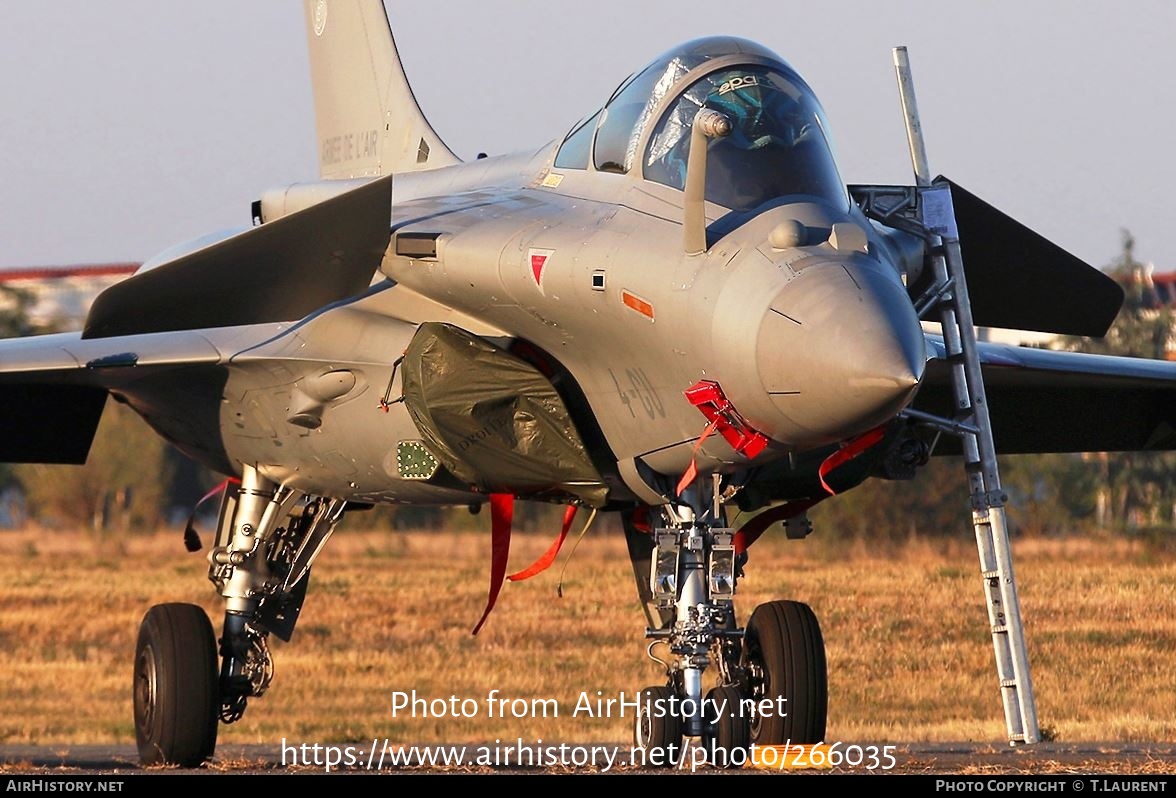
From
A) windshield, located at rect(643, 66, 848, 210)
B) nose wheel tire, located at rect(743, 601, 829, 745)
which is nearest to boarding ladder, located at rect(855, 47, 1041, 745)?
nose wheel tire, located at rect(743, 601, 829, 745)

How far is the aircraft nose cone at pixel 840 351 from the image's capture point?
23.7ft

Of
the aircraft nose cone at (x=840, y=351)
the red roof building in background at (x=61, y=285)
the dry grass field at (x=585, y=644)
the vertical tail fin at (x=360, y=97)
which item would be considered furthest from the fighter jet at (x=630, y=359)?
the red roof building in background at (x=61, y=285)

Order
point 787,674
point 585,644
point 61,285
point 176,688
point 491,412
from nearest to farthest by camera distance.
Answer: point 491,412, point 787,674, point 176,688, point 585,644, point 61,285

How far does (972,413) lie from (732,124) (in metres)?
2.37

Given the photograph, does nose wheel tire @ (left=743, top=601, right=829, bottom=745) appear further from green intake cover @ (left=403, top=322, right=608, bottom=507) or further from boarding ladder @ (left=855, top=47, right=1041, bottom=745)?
green intake cover @ (left=403, top=322, right=608, bottom=507)

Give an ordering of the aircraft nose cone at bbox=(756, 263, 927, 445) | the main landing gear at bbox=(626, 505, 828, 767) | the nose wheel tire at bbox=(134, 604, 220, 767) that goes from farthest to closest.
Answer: the nose wheel tire at bbox=(134, 604, 220, 767) < the main landing gear at bbox=(626, 505, 828, 767) < the aircraft nose cone at bbox=(756, 263, 927, 445)

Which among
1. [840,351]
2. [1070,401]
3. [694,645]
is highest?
[1070,401]

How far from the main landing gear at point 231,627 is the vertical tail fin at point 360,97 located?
2.88 metres

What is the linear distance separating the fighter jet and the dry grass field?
410 centimetres

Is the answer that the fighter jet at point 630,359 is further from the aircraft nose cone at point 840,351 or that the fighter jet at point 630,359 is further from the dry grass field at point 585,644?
the dry grass field at point 585,644

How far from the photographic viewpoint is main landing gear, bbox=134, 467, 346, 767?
38.5 feet

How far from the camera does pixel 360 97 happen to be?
15.0 metres

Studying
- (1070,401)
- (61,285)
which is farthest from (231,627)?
(61,285)

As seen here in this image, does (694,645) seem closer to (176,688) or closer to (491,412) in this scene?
(491,412)
